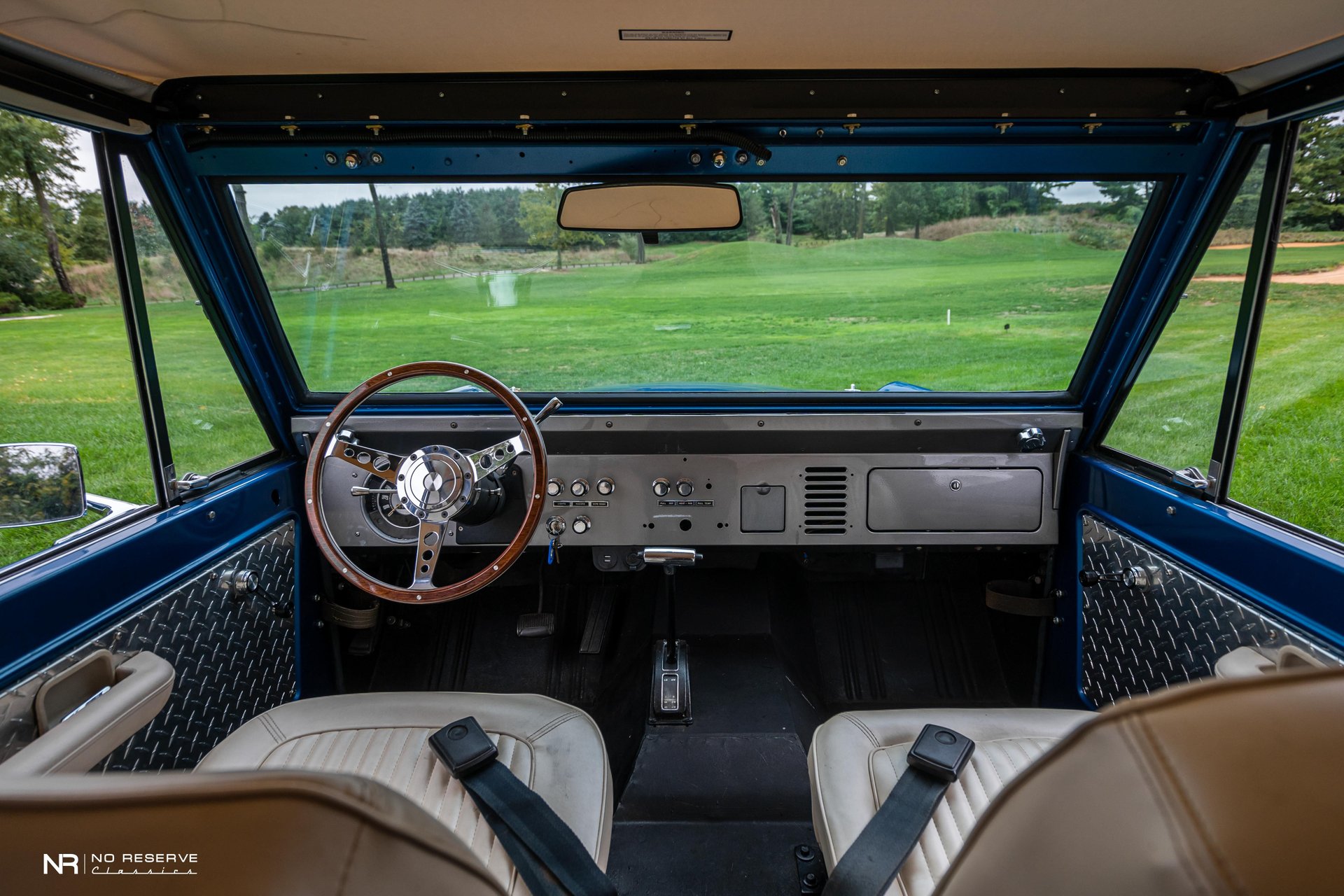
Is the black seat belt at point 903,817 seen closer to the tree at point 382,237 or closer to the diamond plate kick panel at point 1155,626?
the diamond plate kick panel at point 1155,626

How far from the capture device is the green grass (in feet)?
6.46

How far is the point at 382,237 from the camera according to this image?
2.41m

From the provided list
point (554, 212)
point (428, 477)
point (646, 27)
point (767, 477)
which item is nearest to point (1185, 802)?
point (646, 27)

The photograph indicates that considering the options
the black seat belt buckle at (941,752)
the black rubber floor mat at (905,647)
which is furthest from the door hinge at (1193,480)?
the black rubber floor mat at (905,647)

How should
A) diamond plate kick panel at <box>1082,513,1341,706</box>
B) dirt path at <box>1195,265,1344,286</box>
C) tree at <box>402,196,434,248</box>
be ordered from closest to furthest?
diamond plate kick panel at <box>1082,513,1341,706</box>
dirt path at <box>1195,265,1344,286</box>
tree at <box>402,196,434,248</box>


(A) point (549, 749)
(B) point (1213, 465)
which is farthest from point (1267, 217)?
(A) point (549, 749)

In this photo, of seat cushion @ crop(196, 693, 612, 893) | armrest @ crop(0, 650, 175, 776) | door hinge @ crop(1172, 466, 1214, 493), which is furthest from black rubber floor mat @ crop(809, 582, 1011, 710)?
armrest @ crop(0, 650, 175, 776)

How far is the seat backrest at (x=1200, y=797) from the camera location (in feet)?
1.80

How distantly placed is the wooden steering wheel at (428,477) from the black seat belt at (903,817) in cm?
117

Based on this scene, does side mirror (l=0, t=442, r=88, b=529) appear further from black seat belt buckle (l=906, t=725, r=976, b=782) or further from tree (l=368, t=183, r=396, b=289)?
black seat belt buckle (l=906, t=725, r=976, b=782)

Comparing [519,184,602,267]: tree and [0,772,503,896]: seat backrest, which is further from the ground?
[519,184,602,267]: tree

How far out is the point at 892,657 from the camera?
9.86 ft

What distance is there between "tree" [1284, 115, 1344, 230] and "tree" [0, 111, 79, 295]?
329cm

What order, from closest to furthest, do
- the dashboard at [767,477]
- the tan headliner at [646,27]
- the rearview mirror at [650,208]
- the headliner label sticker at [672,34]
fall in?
the tan headliner at [646,27] < the headliner label sticker at [672,34] < the rearview mirror at [650,208] < the dashboard at [767,477]
